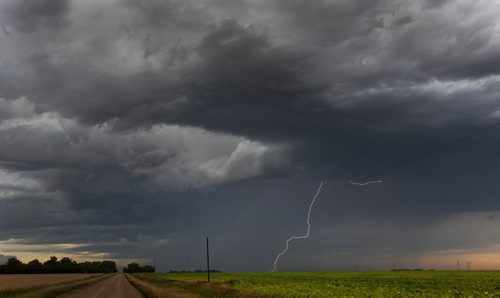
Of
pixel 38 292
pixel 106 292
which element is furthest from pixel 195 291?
pixel 38 292

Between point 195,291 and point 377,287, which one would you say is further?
point 195,291

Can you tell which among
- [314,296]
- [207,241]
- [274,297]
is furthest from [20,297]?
[207,241]

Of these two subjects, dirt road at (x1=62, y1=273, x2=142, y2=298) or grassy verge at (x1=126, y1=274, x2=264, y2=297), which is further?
dirt road at (x1=62, y1=273, x2=142, y2=298)

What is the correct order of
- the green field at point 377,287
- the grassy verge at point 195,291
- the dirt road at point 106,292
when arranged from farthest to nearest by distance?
1. the dirt road at point 106,292
2. the grassy verge at point 195,291
3. the green field at point 377,287

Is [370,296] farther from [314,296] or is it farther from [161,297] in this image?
[161,297]

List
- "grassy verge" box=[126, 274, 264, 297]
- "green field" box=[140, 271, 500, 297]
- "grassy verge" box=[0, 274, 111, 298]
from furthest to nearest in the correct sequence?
1. "grassy verge" box=[0, 274, 111, 298]
2. "grassy verge" box=[126, 274, 264, 297]
3. "green field" box=[140, 271, 500, 297]

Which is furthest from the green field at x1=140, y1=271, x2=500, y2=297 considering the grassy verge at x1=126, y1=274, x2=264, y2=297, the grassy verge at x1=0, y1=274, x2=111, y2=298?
the grassy verge at x1=0, y1=274, x2=111, y2=298

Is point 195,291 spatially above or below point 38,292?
below

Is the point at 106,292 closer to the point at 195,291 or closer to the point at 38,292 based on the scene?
the point at 38,292

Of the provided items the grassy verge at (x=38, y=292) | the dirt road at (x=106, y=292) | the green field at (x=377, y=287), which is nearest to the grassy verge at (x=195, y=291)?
the dirt road at (x=106, y=292)

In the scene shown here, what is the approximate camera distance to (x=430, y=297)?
38625 mm

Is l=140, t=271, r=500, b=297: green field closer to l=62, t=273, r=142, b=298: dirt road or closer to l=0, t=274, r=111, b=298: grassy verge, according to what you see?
l=62, t=273, r=142, b=298: dirt road

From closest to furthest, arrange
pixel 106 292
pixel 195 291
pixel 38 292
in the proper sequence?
pixel 195 291, pixel 38 292, pixel 106 292

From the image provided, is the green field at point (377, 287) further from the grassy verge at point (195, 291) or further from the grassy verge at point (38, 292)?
the grassy verge at point (38, 292)
